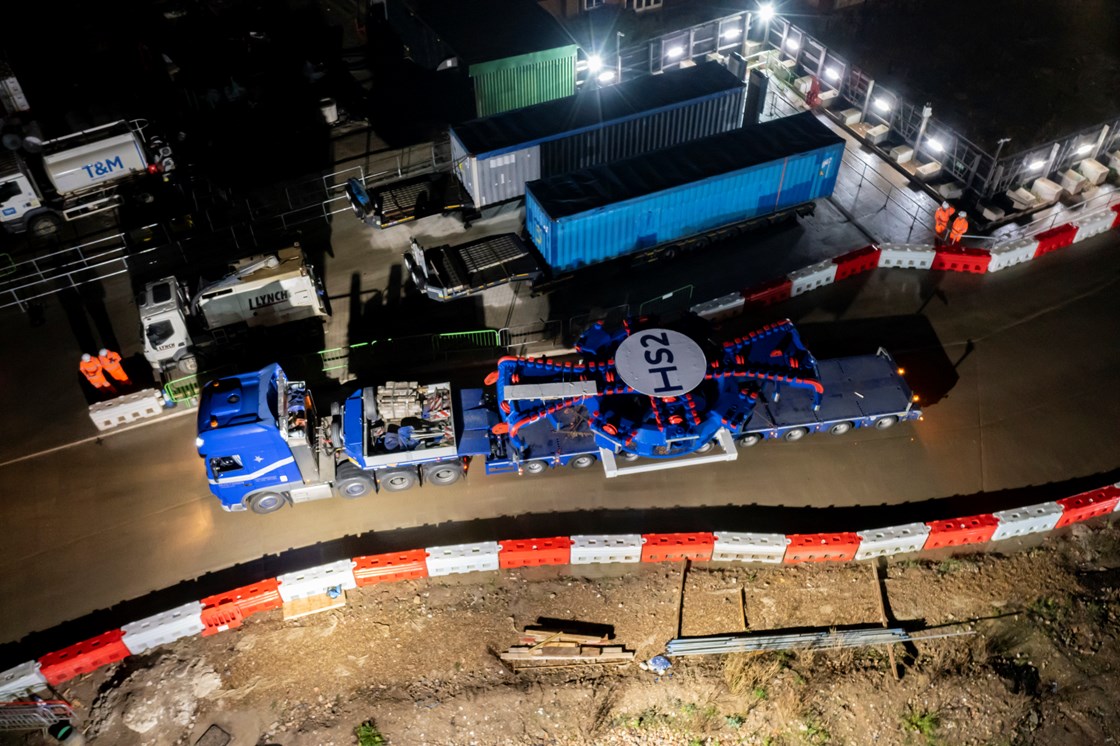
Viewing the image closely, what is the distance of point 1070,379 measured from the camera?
24547 millimetres

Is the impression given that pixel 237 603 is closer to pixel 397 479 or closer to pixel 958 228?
pixel 397 479

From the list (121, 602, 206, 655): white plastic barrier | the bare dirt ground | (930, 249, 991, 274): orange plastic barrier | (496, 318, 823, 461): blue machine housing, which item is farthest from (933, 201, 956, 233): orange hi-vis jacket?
(121, 602, 206, 655): white plastic barrier

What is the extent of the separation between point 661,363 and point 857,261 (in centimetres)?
989

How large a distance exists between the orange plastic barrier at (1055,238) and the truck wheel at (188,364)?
26.9 meters

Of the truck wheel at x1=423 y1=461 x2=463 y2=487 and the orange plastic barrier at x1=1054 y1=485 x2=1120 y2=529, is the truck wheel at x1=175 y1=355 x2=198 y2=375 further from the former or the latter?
the orange plastic barrier at x1=1054 y1=485 x2=1120 y2=529

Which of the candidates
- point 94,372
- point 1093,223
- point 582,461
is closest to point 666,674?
point 582,461

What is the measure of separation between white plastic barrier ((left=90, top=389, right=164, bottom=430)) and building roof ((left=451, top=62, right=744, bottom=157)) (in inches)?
500

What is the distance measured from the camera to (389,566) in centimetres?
1970

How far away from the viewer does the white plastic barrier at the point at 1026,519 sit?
20.4m

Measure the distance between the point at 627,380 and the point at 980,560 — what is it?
9.61 m

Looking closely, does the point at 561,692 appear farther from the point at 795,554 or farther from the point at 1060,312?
the point at 1060,312

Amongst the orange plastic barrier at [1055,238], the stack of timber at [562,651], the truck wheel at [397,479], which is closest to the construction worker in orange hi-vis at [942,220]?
the orange plastic barrier at [1055,238]

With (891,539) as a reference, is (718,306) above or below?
above

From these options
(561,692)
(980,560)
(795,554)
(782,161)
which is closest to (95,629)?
(561,692)
